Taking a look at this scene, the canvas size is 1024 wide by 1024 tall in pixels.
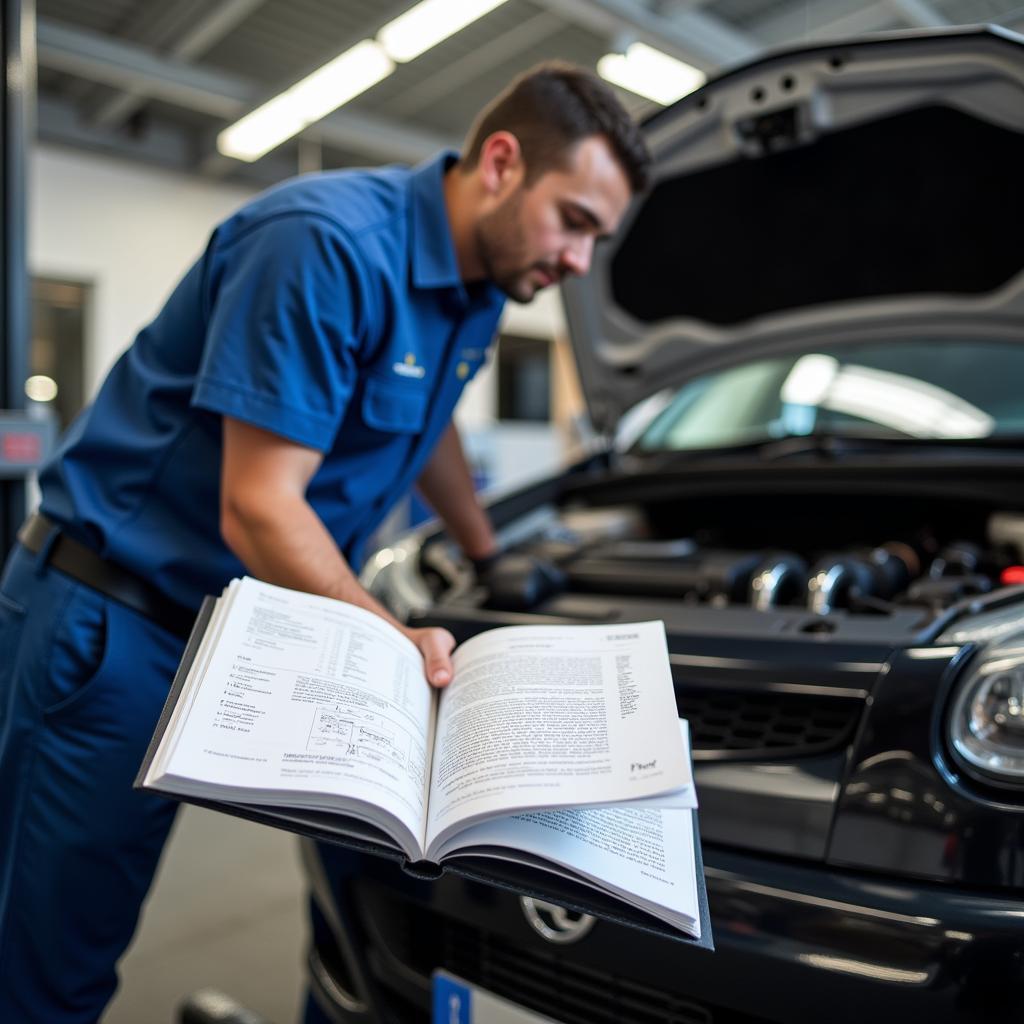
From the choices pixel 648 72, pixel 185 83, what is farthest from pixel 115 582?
pixel 185 83

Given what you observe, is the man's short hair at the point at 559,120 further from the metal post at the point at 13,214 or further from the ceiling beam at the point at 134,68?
the ceiling beam at the point at 134,68

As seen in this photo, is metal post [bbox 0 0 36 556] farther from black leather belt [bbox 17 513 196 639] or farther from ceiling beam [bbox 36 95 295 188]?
ceiling beam [bbox 36 95 295 188]

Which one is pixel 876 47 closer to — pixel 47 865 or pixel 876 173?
pixel 876 173

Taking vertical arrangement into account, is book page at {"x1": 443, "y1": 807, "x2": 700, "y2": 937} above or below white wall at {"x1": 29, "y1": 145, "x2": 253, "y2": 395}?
below

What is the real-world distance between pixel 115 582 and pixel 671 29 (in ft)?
15.6

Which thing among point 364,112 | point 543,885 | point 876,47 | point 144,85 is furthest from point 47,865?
point 364,112

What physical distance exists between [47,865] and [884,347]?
1.78 m

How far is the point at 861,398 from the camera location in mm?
1966

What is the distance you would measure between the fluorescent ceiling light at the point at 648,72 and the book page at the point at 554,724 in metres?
4.59

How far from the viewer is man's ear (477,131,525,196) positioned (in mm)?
1254

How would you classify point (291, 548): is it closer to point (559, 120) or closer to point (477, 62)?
point (559, 120)

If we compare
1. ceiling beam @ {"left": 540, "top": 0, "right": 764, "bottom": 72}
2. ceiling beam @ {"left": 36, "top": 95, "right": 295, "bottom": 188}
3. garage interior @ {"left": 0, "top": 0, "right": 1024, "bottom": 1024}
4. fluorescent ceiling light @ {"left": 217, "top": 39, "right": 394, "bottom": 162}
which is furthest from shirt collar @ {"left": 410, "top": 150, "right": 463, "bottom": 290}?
ceiling beam @ {"left": 36, "top": 95, "right": 295, "bottom": 188}

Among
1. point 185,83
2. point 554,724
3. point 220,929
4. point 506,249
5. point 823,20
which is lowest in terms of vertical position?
point 220,929

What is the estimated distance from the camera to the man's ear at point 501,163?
1.25 meters
